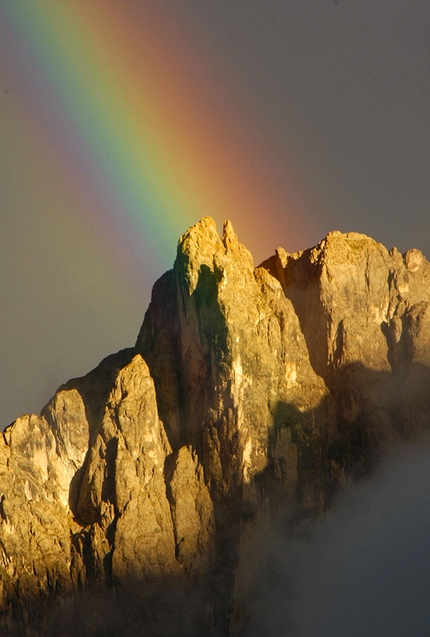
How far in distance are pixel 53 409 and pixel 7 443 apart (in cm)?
551

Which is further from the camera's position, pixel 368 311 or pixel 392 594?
pixel 368 311

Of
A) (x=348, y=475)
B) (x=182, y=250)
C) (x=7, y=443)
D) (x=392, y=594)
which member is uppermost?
(x=182, y=250)

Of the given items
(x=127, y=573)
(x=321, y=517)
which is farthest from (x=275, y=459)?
(x=127, y=573)

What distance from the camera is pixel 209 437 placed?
147 meters

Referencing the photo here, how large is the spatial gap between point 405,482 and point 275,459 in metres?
11.0

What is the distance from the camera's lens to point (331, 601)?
143875mm

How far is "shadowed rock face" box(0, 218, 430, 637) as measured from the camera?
142750 mm

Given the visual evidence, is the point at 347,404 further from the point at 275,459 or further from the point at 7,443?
the point at 7,443

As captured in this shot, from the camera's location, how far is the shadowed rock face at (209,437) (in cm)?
14275

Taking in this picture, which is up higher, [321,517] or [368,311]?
[368,311]

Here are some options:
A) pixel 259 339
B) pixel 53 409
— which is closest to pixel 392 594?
pixel 259 339

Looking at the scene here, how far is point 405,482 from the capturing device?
148 meters

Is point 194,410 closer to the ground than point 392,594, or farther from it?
farther from it

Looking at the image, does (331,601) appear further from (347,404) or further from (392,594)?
(347,404)
